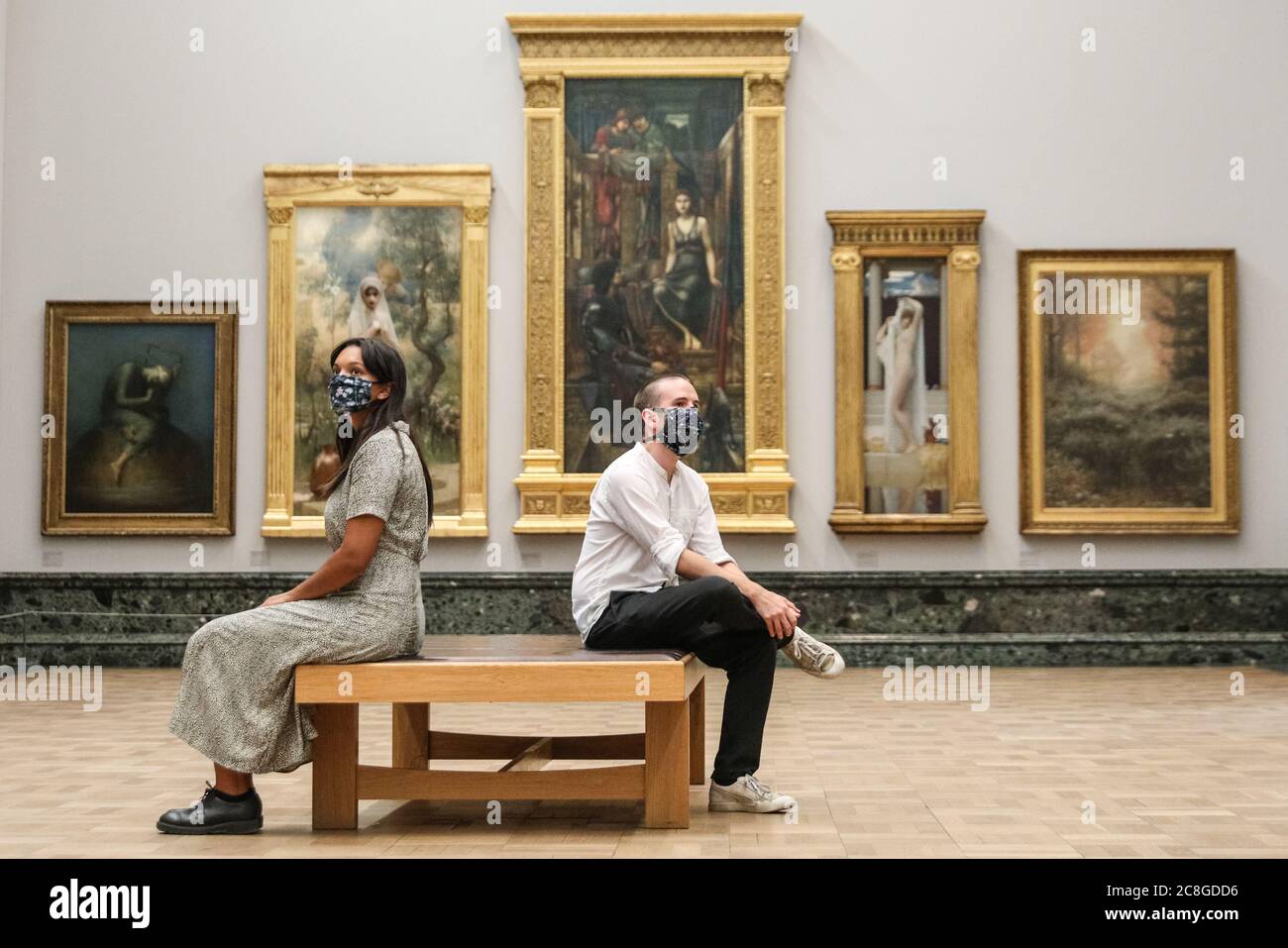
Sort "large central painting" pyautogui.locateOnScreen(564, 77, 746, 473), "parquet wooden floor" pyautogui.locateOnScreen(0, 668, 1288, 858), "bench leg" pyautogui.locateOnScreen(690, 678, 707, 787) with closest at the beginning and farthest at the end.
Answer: "parquet wooden floor" pyautogui.locateOnScreen(0, 668, 1288, 858)
"bench leg" pyautogui.locateOnScreen(690, 678, 707, 787)
"large central painting" pyautogui.locateOnScreen(564, 77, 746, 473)

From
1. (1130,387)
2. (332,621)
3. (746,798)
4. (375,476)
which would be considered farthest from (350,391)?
(1130,387)

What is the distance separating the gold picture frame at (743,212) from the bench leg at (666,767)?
7351 millimetres

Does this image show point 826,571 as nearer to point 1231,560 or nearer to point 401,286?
point 1231,560

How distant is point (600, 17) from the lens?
1287 centimetres

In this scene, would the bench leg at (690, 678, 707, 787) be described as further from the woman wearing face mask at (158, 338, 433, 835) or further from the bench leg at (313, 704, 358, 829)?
the bench leg at (313, 704, 358, 829)

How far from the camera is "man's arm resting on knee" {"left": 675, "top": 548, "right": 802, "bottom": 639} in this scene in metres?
5.36

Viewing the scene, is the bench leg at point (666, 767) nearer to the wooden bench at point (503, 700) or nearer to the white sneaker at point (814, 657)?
the wooden bench at point (503, 700)

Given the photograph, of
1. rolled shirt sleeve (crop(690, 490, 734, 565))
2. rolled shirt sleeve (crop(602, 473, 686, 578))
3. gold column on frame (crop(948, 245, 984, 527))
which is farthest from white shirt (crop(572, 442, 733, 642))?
gold column on frame (crop(948, 245, 984, 527))

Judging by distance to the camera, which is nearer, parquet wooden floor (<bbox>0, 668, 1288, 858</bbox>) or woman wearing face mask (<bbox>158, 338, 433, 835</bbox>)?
parquet wooden floor (<bbox>0, 668, 1288, 858</bbox>)

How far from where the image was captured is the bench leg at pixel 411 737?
19.8ft

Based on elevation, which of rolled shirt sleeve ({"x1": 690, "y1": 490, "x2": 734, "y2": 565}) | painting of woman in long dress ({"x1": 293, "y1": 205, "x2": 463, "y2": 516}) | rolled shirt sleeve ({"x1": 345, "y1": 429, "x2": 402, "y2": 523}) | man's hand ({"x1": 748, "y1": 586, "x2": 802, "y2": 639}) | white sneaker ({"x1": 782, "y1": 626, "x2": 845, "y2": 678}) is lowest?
white sneaker ({"x1": 782, "y1": 626, "x2": 845, "y2": 678})

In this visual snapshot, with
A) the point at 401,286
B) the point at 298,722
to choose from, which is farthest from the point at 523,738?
the point at 401,286

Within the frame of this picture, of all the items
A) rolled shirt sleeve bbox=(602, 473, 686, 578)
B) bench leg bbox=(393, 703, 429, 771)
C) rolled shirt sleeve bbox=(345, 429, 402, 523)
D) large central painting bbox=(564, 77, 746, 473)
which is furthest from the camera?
large central painting bbox=(564, 77, 746, 473)

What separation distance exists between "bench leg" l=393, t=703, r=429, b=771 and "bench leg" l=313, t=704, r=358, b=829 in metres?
0.72
